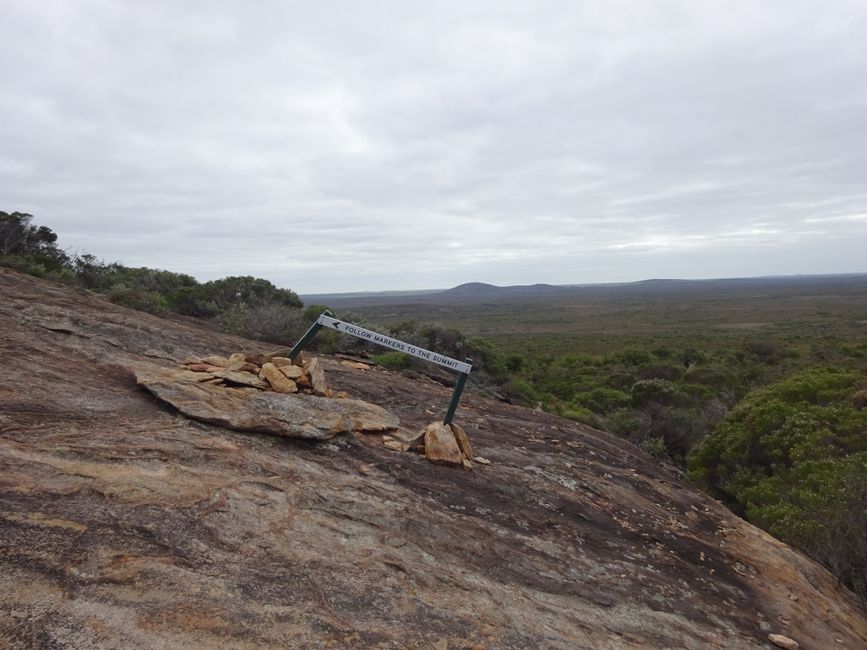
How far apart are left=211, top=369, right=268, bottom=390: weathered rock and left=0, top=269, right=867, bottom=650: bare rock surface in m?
0.91

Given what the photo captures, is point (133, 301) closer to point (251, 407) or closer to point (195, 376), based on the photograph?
point (195, 376)

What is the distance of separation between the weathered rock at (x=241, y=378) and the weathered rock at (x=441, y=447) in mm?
2141

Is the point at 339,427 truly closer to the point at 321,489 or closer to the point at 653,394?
the point at 321,489

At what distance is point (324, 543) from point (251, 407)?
2.19m

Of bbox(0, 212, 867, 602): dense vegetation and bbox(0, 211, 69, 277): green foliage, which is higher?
bbox(0, 211, 69, 277): green foliage

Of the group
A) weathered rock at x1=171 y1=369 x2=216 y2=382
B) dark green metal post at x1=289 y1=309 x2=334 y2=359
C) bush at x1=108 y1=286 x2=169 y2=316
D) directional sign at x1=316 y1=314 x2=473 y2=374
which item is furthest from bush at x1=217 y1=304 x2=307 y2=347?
directional sign at x1=316 y1=314 x2=473 y2=374

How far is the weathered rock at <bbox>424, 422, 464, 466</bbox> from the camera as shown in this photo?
6.19 meters

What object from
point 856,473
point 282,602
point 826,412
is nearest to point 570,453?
point 856,473

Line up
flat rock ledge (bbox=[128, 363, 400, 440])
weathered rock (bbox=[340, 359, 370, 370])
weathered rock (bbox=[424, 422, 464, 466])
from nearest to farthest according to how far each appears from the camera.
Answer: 1. flat rock ledge (bbox=[128, 363, 400, 440])
2. weathered rock (bbox=[424, 422, 464, 466])
3. weathered rock (bbox=[340, 359, 370, 370])

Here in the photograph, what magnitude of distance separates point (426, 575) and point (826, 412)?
11.4 metres

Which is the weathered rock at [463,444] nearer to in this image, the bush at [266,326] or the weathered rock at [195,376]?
the weathered rock at [195,376]

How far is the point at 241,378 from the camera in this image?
21.3ft

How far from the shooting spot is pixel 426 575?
4.20m

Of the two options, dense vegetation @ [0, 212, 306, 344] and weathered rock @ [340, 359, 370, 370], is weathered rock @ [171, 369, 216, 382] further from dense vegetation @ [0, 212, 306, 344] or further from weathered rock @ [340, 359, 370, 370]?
dense vegetation @ [0, 212, 306, 344]
